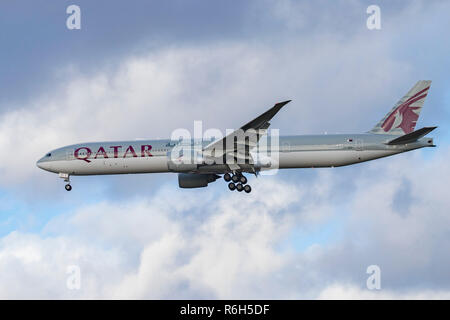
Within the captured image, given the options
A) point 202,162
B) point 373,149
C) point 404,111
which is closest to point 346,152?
point 373,149

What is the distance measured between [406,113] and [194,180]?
56.5 ft

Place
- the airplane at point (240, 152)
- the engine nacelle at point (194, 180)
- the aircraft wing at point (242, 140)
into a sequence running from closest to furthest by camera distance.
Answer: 1. the aircraft wing at point (242, 140)
2. the airplane at point (240, 152)
3. the engine nacelle at point (194, 180)

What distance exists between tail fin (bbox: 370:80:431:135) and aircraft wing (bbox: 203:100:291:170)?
10655 mm

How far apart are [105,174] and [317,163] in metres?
16.0

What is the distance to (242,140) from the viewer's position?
155ft

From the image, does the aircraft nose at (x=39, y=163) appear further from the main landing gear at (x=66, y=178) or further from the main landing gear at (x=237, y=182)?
the main landing gear at (x=237, y=182)

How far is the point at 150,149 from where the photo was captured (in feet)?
165

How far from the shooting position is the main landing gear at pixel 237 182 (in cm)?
4978

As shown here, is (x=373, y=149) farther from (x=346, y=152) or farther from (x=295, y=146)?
(x=295, y=146)

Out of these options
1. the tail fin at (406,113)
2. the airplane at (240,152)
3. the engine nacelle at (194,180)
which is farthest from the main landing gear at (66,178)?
the tail fin at (406,113)

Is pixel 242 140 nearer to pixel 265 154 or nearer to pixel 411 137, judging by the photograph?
pixel 265 154

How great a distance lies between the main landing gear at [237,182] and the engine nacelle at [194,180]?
11.4 ft

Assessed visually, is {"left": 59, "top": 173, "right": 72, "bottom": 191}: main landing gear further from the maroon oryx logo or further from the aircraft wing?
the maroon oryx logo

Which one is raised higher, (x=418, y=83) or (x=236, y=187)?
(x=418, y=83)
